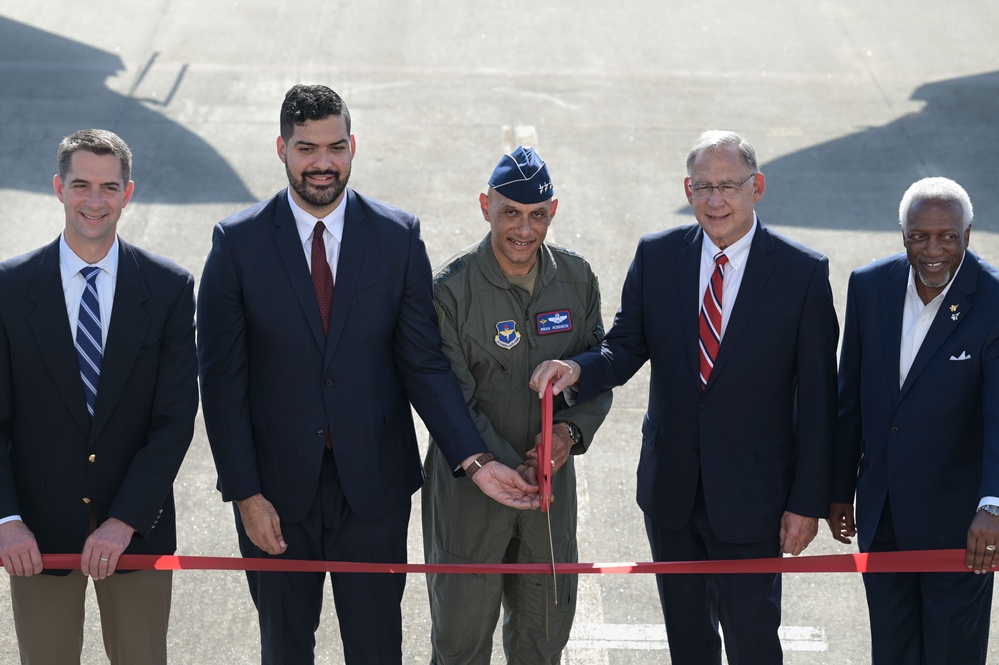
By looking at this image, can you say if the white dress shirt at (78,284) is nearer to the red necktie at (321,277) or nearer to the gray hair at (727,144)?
the red necktie at (321,277)

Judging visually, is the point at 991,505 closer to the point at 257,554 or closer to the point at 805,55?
the point at 257,554

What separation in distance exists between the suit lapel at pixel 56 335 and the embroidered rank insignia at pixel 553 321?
1.66 metres

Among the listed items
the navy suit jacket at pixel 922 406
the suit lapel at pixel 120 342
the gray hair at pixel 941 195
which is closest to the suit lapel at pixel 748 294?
the navy suit jacket at pixel 922 406

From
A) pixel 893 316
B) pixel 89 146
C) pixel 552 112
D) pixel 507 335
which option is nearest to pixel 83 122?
pixel 552 112

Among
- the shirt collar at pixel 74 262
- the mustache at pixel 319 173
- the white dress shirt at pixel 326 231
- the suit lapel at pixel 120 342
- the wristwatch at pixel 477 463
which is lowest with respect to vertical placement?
the wristwatch at pixel 477 463

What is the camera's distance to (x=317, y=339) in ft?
13.1

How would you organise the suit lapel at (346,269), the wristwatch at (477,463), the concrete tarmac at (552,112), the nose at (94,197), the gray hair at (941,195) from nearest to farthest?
1. the nose at (94,197)
2. the gray hair at (941,195)
3. the suit lapel at (346,269)
4. the wristwatch at (477,463)
5. the concrete tarmac at (552,112)

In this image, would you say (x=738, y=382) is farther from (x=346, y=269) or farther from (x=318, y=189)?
(x=318, y=189)

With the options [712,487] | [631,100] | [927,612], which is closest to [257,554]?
[712,487]

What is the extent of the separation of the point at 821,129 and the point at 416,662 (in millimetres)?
8219

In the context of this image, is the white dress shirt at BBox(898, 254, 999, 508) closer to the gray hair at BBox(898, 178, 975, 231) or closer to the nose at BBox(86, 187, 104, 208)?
the gray hair at BBox(898, 178, 975, 231)

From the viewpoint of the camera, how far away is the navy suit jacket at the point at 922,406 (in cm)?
393

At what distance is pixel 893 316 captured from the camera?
4.05m

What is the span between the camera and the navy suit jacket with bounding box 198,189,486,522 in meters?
3.98
